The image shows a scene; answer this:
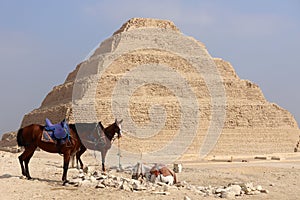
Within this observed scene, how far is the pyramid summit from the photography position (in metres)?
39.4

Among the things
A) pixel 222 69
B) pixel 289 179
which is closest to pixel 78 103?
Answer: pixel 222 69

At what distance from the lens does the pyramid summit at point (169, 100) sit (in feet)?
129

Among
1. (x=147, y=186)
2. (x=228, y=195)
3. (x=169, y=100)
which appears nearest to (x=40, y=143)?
(x=147, y=186)

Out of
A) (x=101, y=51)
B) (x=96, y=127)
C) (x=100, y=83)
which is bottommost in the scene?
(x=96, y=127)

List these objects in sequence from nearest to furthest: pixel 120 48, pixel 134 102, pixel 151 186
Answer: pixel 151 186, pixel 134 102, pixel 120 48

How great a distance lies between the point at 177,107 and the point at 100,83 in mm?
7291

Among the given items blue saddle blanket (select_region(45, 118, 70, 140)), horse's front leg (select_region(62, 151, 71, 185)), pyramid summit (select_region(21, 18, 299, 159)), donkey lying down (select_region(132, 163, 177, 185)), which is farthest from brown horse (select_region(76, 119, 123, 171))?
pyramid summit (select_region(21, 18, 299, 159))

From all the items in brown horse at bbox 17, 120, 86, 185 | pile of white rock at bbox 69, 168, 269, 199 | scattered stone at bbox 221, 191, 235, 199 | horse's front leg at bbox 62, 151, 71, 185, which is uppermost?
brown horse at bbox 17, 120, 86, 185

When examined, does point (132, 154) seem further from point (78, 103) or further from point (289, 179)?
point (289, 179)

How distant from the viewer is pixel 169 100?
1741 inches

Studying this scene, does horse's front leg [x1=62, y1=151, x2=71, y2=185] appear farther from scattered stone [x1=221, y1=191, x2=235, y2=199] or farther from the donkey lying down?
scattered stone [x1=221, y1=191, x2=235, y2=199]

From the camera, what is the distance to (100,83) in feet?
144

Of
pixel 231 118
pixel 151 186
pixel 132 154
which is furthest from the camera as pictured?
pixel 231 118

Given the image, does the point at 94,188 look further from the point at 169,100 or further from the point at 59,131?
the point at 169,100
